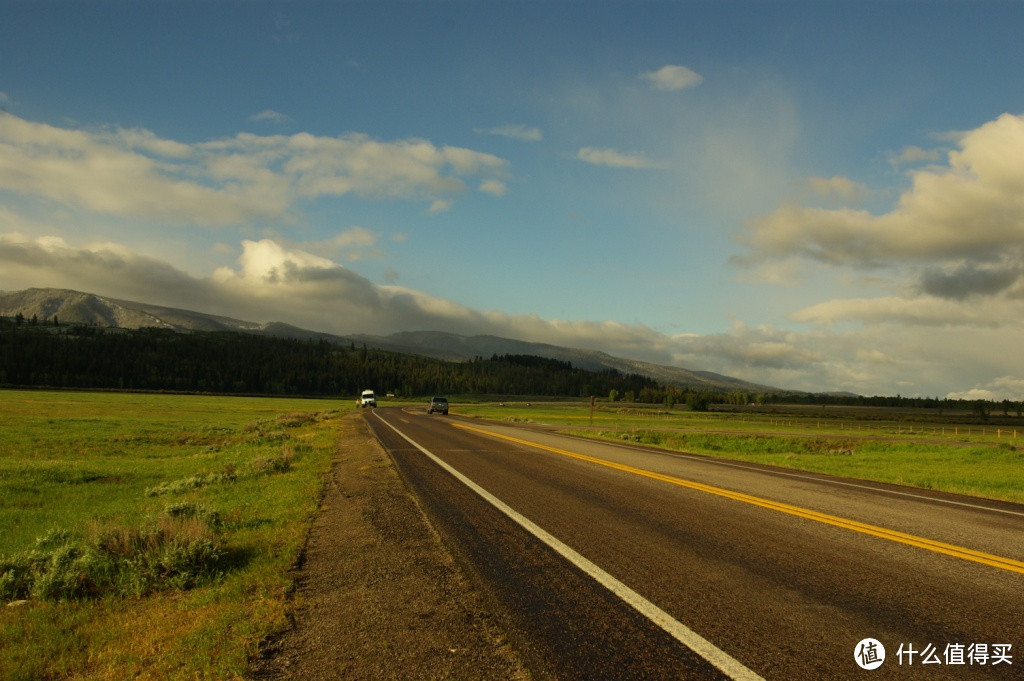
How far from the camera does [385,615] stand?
5273 millimetres

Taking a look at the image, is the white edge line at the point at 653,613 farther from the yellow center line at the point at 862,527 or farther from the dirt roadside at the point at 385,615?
the yellow center line at the point at 862,527

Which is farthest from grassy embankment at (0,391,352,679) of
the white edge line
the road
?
the white edge line

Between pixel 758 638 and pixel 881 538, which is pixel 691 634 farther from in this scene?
pixel 881 538

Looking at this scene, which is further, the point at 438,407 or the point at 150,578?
the point at 438,407

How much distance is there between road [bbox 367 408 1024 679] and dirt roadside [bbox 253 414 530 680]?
31 cm

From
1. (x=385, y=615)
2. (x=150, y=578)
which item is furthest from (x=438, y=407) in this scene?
(x=385, y=615)

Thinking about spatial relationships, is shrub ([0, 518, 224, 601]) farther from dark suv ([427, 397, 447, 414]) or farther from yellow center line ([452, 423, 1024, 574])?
dark suv ([427, 397, 447, 414])

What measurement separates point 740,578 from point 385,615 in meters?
3.67

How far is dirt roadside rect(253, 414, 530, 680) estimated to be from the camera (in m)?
4.23

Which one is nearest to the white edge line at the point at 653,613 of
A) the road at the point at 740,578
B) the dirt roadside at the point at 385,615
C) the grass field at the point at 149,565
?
the road at the point at 740,578

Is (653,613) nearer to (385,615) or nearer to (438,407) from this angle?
(385,615)

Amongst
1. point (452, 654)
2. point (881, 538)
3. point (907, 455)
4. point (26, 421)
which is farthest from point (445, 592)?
point (26, 421)

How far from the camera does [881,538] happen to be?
8242mm

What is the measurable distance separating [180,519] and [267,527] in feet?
4.20
